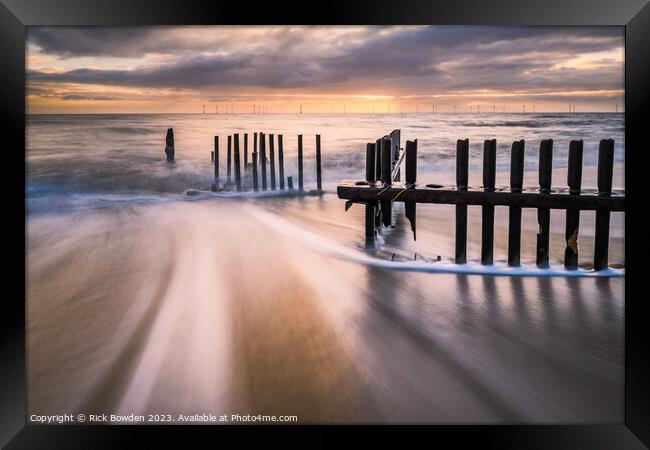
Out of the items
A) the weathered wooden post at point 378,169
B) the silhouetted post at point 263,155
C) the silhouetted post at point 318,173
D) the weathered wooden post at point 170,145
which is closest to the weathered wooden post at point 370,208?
the weathered wooden post at point 378,169

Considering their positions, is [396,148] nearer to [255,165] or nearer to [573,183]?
[255,165]

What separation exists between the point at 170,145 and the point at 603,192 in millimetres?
3747

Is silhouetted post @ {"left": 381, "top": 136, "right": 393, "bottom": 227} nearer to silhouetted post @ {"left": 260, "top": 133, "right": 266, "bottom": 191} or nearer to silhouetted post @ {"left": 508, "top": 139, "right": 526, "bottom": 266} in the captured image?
silhouetted post @ {"left": 508, "top": 139, "right": 526, "bottom": 266}

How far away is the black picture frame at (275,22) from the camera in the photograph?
316 cm

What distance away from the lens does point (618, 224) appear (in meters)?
3.62

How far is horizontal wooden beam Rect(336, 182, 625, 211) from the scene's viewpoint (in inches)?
143

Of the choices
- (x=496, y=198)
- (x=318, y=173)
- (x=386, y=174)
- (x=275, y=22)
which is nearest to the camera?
(x=275, y=22)

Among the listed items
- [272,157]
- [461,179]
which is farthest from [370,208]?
[272,157]

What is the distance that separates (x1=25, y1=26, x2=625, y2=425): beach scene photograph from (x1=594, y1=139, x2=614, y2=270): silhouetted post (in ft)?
0.05

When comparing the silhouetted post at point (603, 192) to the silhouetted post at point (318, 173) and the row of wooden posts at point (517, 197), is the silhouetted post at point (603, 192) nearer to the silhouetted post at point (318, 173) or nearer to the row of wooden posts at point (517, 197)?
the row of wooden posts at point (517, 197)

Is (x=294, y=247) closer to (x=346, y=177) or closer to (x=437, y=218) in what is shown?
(x=437, y=218)

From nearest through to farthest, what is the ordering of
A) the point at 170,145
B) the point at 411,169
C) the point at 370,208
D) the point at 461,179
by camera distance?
1. the point at 461,179
2. the point at 411,169
3. the point at 370,208
4. the point at 170,145

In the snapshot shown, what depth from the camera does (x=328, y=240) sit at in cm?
464

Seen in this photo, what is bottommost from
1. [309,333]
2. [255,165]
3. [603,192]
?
[309,333]
